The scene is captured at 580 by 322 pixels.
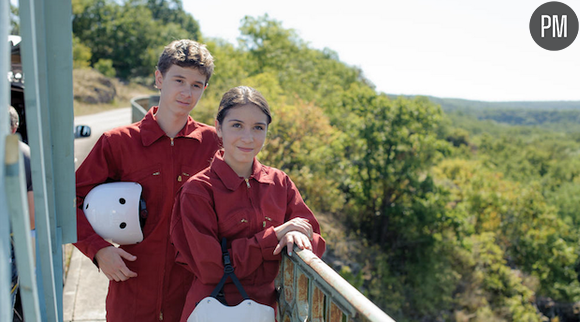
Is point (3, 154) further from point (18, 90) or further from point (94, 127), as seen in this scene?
point (94, 127)

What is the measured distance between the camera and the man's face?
2.26 metres

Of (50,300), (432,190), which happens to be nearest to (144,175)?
(50,300)

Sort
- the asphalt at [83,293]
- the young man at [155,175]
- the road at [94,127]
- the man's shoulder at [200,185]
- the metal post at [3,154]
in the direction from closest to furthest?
the metal post at [3,154]
the man's shoulder at [200,185]
the young man at [155,175]
the asphalt at [83,293]
the road at [94,127]

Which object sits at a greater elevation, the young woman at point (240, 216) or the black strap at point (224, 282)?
the young woman at point (240, 216)

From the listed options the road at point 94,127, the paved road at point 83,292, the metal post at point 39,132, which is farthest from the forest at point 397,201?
the metal post at point 39,132

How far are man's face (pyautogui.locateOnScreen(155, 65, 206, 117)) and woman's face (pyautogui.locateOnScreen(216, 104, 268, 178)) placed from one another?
0.30m

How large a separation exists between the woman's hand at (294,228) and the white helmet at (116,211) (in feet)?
2.14

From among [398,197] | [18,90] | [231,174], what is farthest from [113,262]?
[398,197]

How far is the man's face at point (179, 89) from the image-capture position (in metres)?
2.26

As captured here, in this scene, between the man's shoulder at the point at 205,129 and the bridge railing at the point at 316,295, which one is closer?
the bridge railing at the point at 316,295

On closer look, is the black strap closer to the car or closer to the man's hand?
the man's hand

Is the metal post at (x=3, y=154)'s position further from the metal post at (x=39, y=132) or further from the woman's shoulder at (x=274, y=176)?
the woman's shoulder at (x=274, y=176)

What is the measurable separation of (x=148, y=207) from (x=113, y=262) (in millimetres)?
295

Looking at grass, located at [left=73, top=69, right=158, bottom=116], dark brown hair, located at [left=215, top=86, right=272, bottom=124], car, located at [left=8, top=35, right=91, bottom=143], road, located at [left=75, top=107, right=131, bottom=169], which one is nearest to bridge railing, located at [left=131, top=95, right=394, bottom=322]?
dark brown hair, located at [left=215, top=86, right=272, bottom=124]
